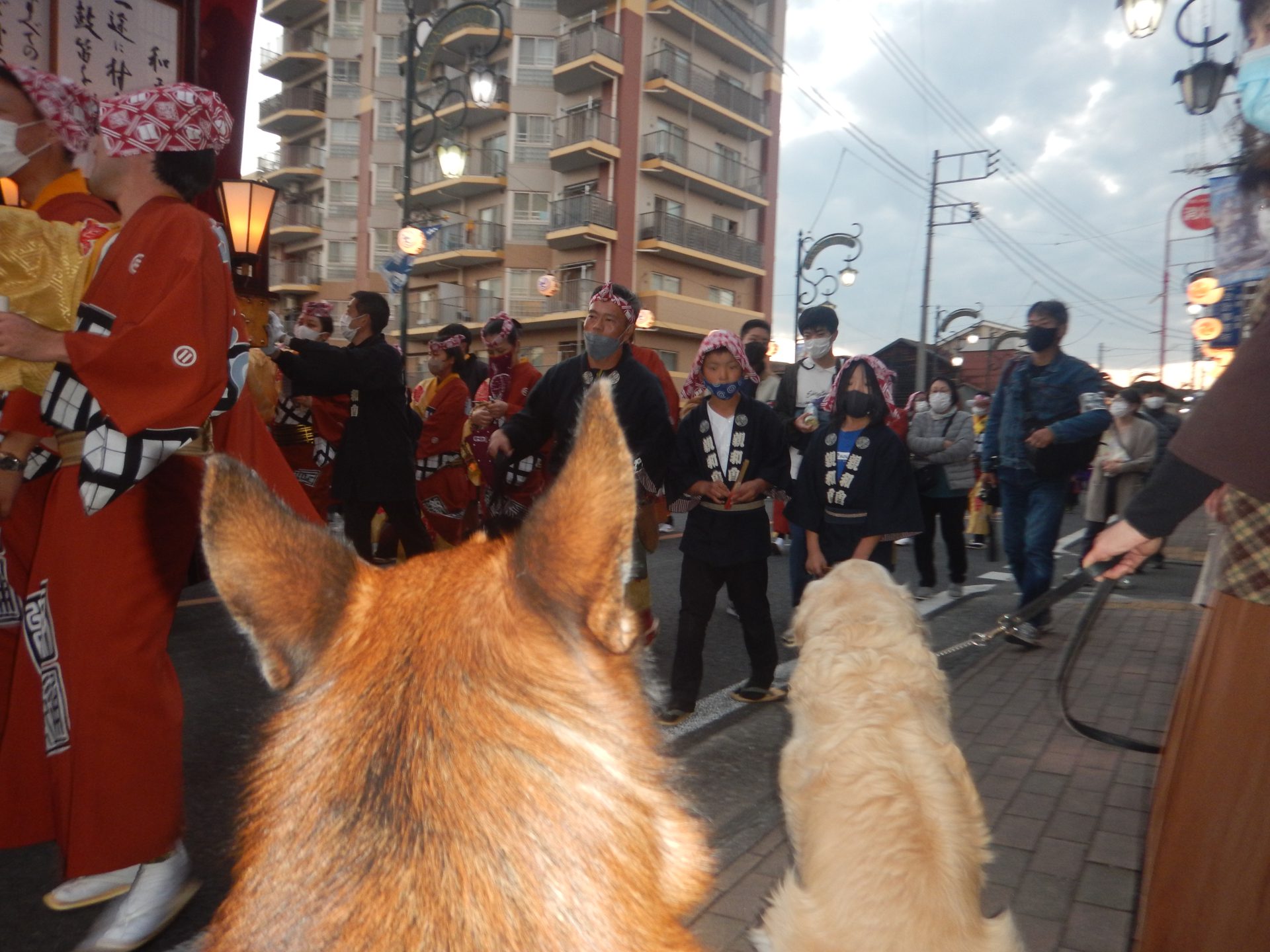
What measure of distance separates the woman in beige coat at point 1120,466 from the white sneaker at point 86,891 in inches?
350

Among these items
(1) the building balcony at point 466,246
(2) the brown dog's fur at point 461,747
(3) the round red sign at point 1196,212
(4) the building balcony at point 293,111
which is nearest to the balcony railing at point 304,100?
(4) the building balcony at point 293,111

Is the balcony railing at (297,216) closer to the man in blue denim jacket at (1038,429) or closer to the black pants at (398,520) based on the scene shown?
the black pants at (398,520)

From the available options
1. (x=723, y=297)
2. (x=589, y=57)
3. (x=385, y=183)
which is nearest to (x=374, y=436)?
(x=589, y=57)

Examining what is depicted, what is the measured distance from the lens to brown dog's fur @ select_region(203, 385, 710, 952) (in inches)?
26.9

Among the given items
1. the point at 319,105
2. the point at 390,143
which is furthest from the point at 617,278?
the point at 319,105

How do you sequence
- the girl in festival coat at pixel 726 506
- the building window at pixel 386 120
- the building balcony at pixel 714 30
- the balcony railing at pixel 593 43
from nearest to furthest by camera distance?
the girl in festival coat at pixel 726 506 < the balcony railing at pixel 593 43 < the building balcony at pixel 714 30 < the building window at pixel 386 120

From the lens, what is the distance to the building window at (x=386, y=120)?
123ft

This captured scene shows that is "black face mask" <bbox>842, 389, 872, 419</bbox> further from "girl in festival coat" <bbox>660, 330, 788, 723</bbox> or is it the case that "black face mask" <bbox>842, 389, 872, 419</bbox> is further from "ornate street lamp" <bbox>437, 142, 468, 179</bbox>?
"ornate street lamp" <bbox>437, 142, 468, 179</bbox>

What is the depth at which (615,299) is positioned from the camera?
460cm

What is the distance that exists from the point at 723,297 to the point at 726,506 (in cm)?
3378

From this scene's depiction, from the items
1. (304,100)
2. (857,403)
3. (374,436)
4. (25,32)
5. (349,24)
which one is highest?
(349,24)

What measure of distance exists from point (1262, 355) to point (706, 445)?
3156mm

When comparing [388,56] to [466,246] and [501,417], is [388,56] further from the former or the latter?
[501,417]

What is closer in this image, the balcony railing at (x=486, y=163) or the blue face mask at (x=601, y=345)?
the blue face mask at (x=601, y=345)
